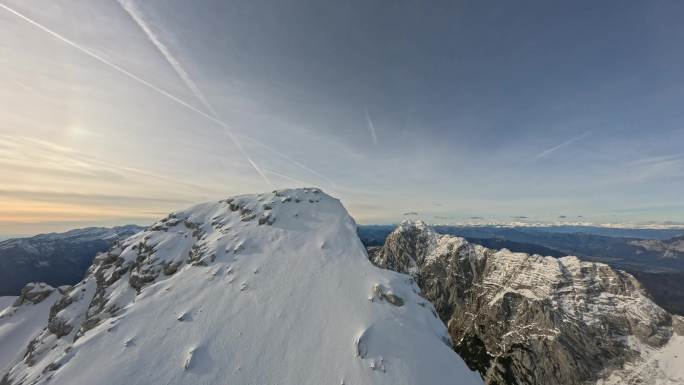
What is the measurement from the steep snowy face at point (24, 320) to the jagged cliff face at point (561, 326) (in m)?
199

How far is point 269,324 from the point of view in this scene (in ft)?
135

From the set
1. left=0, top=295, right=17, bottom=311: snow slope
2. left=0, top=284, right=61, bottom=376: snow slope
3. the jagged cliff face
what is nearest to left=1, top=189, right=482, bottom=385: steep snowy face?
left=0, top=284, right=61, bottom=376: snow slope

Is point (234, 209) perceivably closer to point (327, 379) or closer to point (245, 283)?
point (245, 283)

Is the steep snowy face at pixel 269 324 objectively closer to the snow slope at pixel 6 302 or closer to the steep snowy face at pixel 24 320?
the steep snowy face at pixel 24 320

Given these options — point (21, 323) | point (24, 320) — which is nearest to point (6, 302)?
point (24, 320)

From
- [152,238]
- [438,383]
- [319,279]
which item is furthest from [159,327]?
[152,238]

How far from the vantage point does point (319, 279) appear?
50938 millimetres

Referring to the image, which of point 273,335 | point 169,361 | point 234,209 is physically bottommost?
point 169,361

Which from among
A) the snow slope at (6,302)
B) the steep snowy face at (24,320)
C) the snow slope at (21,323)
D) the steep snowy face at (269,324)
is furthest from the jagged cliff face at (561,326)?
the snow slope at (6,302)

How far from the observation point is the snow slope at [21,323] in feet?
360

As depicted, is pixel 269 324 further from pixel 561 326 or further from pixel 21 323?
pixel 21 323

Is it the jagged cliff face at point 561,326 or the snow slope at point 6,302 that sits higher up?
the jagged cliff face at point 561,326

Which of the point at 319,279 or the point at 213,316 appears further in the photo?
the point at 319,279

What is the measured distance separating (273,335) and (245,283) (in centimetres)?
1541
